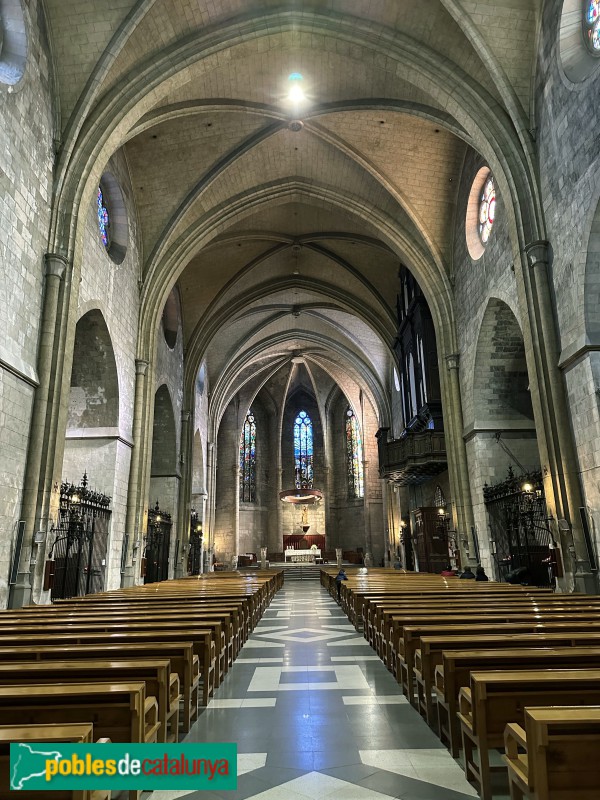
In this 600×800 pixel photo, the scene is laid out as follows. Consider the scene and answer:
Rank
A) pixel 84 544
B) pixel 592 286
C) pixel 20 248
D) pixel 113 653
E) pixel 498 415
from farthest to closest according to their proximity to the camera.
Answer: pixel 498 415, pixel 84 544, pixel 20 248, pixel 592 286, pixel 113 653

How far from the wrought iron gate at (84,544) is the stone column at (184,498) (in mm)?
7112

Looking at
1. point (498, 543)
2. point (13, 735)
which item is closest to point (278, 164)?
point (498, 543)

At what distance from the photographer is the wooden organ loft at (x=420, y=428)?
726 inches

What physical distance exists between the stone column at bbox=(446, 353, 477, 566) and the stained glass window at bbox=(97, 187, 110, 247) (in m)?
10.5

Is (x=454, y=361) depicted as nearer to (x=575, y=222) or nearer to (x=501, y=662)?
(x=575, y=222)

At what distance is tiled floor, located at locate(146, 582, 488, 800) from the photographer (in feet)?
9.87

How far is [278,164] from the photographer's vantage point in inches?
720

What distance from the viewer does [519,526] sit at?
1416 centimetres

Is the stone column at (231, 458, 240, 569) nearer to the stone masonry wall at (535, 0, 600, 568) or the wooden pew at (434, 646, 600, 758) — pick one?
the stone masonry wall at (535, 0, 600, 568)

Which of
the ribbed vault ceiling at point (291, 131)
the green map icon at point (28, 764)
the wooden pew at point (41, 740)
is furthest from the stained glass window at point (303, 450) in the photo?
the green map icon at point (28, 764)

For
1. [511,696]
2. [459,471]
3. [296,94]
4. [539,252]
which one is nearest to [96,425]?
[459,471]

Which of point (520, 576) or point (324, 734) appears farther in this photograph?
point (520, 576)

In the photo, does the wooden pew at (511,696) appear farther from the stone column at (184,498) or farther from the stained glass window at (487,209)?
the stone column at (184,498)

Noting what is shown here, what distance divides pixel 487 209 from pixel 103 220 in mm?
10570
